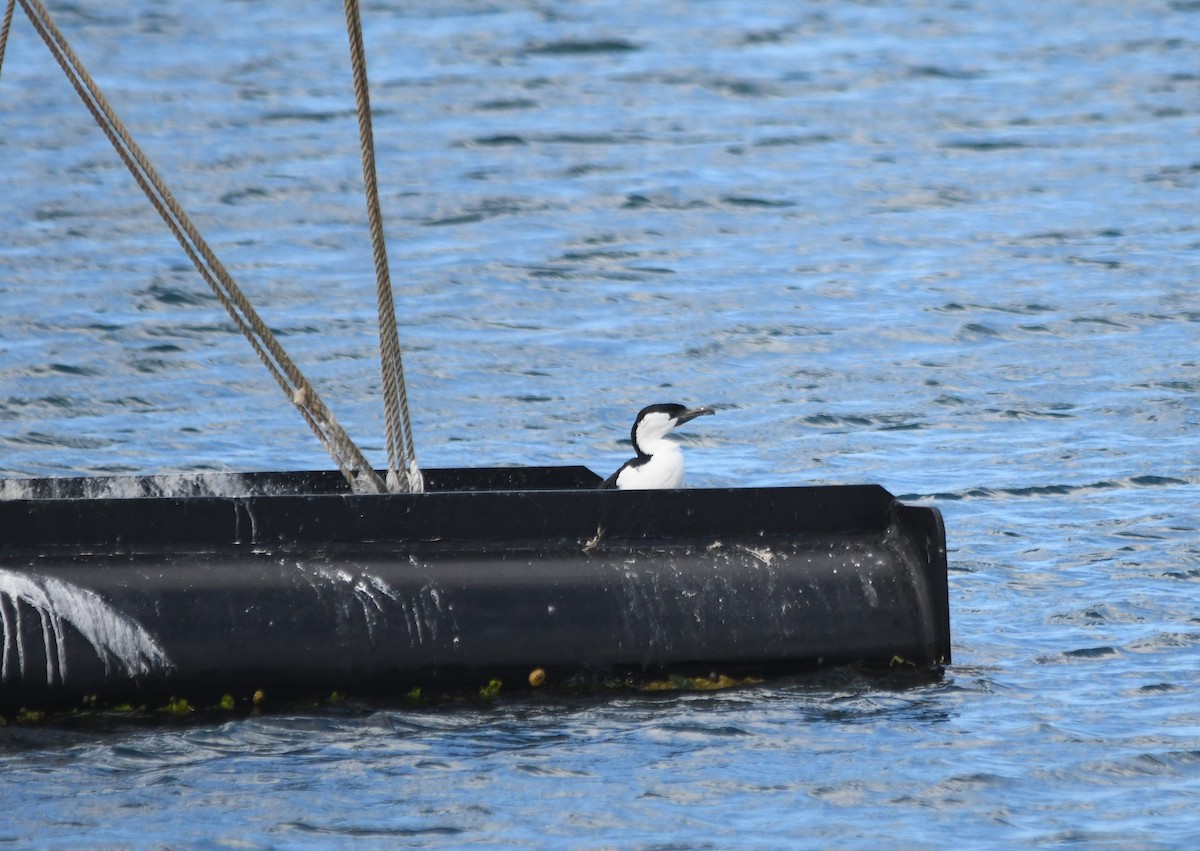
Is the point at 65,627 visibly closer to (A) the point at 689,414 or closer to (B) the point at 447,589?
(B) the point at 447,589

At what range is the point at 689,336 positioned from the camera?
45.4 feet

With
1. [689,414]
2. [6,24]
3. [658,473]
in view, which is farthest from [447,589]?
[6,24]

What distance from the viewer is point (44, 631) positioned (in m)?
6.30

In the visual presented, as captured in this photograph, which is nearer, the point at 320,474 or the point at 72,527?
the point at 72,527

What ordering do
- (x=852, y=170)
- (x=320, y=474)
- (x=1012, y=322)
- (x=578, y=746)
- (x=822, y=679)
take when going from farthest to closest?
(x=852, y=170) < (x=1012, y=322) < (x=320, y=474) < (x=822, y=679) < (x=578, y=746)

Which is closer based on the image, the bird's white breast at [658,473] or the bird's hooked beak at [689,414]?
the bird's white breast at [658,473]

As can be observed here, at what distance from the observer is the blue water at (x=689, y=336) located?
19.7ft

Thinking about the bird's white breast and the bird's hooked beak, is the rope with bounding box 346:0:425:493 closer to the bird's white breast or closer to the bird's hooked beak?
the bird's white breast

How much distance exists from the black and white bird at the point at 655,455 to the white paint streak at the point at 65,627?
6.53 ft

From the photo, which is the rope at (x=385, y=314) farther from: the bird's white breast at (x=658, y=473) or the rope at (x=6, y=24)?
the rope at (x=6, y=24)

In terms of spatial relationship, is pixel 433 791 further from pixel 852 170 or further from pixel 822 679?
pixel 852 170

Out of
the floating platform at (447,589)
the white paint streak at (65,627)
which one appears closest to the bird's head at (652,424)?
the floating platform at (447,589)

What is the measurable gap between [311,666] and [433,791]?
78 cm

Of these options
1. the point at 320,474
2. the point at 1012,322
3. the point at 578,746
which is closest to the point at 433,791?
the point at 578,746
